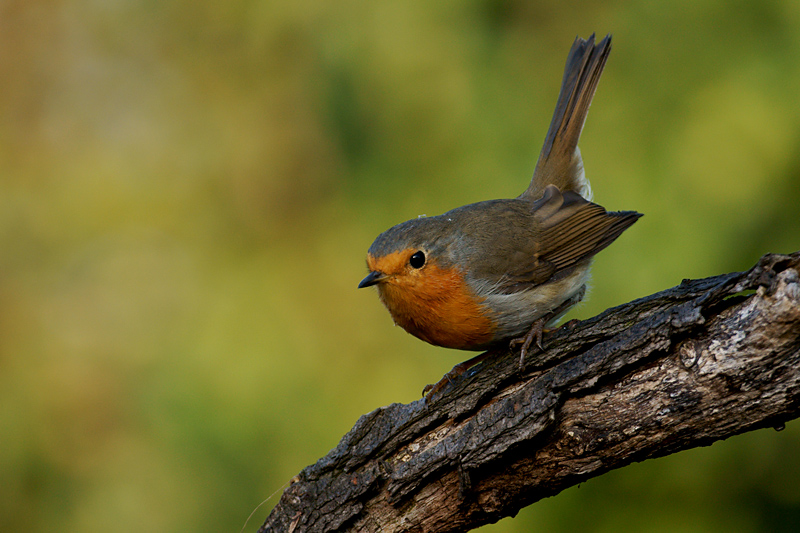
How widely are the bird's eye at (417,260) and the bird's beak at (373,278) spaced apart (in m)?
0.15

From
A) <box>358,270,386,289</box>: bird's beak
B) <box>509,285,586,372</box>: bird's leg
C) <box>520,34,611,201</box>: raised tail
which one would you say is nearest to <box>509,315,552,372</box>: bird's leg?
<box>509,285,586,372</box>: bird's leg

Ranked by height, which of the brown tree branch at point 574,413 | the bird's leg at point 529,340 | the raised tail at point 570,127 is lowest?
the brown tree branch at point 574,413

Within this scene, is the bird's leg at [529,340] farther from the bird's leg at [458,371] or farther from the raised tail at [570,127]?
the raised tail at [570,127]

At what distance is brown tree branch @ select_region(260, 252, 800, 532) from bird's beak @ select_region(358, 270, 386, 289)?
0.63 m

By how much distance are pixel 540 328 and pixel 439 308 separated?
497 mm

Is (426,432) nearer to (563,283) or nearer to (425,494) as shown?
(425,494)

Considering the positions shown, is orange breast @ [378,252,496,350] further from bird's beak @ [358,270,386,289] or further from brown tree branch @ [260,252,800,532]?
brown tree branch @ [260,252,800,532]

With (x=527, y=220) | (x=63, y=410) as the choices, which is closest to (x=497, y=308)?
(x=527, y=220)

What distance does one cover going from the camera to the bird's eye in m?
3.36

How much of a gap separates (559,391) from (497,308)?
87cm

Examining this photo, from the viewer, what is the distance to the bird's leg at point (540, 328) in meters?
2.73

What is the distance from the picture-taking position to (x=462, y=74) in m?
5.14

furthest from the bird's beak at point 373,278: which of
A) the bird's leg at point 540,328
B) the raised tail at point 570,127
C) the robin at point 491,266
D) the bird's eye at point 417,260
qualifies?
the raised tail at point 570,127

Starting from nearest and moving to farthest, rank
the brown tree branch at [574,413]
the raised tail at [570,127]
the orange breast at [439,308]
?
the brown tree branch at [574,413] < the orange breast at [439,308] < the raised tail at [570,127]
